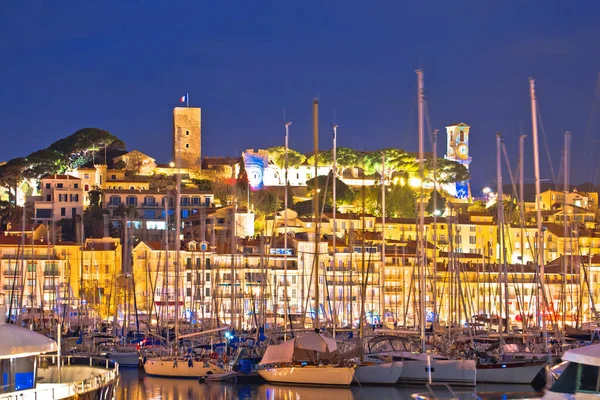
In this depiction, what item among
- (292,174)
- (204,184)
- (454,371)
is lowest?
(454,371)

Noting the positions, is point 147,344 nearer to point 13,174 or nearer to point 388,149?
point 13,174

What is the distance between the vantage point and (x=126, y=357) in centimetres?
4625

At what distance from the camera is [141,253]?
2948 inches

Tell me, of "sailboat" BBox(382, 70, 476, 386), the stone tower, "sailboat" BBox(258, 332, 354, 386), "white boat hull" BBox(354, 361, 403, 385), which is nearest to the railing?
"sailboat" BBox(382, 70, 476, 386)

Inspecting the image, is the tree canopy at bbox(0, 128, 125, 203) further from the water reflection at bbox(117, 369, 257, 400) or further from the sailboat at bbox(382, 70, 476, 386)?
the sailboat at bbox(382, 70, 476, 386)

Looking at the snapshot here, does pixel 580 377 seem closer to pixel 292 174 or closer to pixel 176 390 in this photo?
pixel 176 390

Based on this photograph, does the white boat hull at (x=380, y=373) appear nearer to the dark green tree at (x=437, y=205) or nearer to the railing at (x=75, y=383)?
the railing at (x=75, y=383)

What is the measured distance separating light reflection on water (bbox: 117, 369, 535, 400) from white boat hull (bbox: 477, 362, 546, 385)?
231mm

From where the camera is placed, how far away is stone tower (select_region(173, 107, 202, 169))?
122 metres

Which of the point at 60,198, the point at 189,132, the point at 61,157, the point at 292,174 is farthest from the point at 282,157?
the point at 60,198

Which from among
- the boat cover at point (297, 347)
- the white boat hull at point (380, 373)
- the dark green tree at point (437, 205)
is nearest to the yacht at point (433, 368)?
the white boat hull at point (380, 373)

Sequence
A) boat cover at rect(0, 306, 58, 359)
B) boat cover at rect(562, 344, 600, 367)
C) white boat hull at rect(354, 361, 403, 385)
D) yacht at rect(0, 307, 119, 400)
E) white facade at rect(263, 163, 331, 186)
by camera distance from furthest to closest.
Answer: white facade at rect(263, 163, 331, 186), white boat hull at rect(354, 361, 403, 385), boat cover at rect(0, 306, 58, 359), yacht at rect(0, 307, 119, 400), boat cover at rect(562, 344, 600, 367)

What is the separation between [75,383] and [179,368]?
1022 inches

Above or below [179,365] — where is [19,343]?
above
